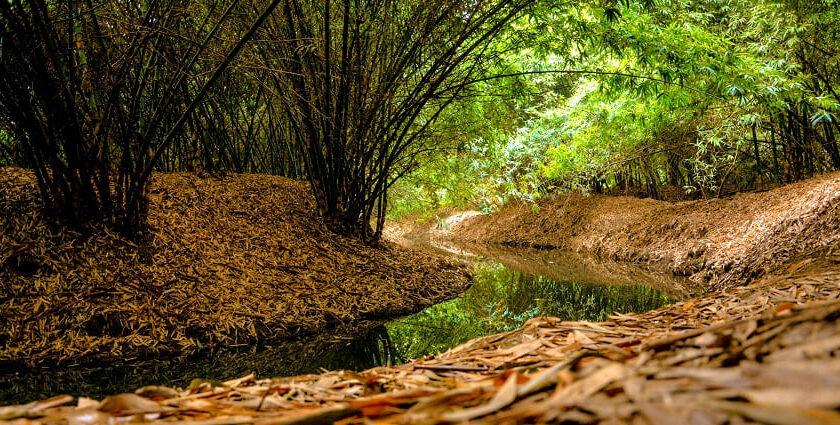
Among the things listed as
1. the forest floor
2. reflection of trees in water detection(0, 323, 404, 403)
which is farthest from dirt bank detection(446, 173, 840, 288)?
the forest floor

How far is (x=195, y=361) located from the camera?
2260 millimetres

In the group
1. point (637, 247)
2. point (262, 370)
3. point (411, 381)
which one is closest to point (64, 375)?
point (262, 370)

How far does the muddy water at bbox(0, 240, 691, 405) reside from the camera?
1.92 m

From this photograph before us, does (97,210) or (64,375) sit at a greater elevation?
(97,210)

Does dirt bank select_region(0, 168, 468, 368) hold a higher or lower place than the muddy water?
higher

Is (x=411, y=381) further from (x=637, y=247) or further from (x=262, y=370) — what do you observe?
(x=637, y=247)

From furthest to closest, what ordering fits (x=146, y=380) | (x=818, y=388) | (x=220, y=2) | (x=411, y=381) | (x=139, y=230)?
(x=220, y=2) → (x=139, y=230) → (x=146, y=380) → (x=411, y=381) → (x=818, y=388)

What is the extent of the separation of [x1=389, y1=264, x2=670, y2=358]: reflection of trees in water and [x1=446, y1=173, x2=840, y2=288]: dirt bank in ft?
3.40

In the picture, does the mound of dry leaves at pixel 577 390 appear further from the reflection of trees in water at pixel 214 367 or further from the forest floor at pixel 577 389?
the reflection of trees in water at pixel 214 367

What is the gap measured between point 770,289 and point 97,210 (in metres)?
3.56

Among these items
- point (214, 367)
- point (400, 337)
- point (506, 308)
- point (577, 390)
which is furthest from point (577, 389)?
point (506, 308)

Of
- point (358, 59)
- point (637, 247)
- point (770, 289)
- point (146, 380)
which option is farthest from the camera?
point (637, 247)

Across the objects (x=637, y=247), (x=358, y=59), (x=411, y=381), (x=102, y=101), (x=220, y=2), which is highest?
(x=220, y=2)

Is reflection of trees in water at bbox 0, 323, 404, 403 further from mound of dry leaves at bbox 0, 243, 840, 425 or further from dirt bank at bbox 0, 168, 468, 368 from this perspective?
mound of dry leaves at bbox 0, 243, 840, 425
